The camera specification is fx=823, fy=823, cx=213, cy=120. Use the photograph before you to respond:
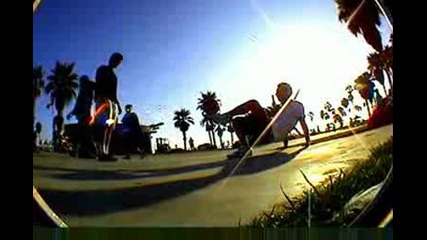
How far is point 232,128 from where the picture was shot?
4.45 meters

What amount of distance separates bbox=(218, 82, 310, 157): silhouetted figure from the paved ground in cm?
Result: 6

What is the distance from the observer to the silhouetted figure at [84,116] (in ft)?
14.7

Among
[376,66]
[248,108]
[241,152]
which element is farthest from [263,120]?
[376,66]

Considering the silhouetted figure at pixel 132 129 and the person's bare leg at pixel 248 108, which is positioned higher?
the person's bare leg at pixel 248 108

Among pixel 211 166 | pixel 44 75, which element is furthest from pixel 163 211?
pixel 44 75

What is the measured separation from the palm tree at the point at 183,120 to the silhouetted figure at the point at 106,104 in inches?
12.4

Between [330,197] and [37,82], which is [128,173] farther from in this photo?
[330,197]

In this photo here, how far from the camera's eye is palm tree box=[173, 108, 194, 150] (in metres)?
4.45

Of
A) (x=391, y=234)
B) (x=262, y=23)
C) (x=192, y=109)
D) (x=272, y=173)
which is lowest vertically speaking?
(x=391, y=234)

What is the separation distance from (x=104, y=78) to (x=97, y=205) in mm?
688

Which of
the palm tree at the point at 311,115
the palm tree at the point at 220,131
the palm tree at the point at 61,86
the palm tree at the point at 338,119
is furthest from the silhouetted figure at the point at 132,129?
the palm tree at the point at 338,119

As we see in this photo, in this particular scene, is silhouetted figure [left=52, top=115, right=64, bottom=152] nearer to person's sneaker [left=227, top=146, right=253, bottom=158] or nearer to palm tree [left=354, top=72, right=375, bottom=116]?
person's sneaker [left=227, top=146, right=253, bottom=158]

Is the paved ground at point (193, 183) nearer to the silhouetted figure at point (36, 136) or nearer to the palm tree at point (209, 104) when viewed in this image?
the silhouetted figure at point (36, 136)
